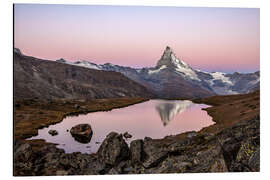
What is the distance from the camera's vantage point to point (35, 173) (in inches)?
693

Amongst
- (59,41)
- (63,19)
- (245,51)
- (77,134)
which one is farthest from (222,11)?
(77,134)

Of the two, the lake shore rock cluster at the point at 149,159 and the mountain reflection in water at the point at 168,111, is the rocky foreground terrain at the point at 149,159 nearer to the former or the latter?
the lake shore rock cluster at the point at 149,159

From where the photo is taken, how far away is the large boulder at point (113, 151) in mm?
18812

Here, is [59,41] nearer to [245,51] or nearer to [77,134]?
[77,134]

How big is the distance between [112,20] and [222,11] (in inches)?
405

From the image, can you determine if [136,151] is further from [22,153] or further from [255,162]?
[22,153]

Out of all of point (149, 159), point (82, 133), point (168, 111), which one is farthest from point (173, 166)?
point (168, 111)

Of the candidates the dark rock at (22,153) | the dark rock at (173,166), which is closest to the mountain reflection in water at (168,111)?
the dark rock at (173,166)

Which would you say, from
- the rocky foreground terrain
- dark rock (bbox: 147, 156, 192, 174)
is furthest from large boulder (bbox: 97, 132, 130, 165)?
dark rock (bbox: 147, 156, 192, 174)

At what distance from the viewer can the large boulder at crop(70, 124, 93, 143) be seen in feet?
104

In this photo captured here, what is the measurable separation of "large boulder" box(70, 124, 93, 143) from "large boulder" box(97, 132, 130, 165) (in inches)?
468

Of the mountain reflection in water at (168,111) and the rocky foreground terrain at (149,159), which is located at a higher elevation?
the mountain reflection in water at (168,111)

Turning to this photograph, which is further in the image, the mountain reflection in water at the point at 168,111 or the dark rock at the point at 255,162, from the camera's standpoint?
the mountain reflection in water at the point at 168,111

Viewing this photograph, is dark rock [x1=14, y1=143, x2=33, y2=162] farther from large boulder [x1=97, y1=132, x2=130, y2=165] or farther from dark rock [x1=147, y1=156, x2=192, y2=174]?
dark rock [x1=147, y1=156, x2=192, y2=174]
